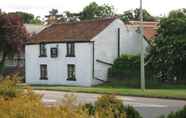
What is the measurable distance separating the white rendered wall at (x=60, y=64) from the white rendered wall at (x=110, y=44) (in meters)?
0.86

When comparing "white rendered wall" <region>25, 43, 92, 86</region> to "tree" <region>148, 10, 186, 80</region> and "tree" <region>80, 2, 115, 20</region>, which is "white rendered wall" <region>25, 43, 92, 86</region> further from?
"tree" <region>80, 2, 115, 20</region>

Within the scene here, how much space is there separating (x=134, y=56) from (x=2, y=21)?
2108 centimetres

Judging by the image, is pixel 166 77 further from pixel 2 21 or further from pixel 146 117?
pixel 146 117

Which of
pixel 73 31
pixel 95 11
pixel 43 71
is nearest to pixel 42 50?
pixel 43 71

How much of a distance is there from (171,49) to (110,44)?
762 centimetres

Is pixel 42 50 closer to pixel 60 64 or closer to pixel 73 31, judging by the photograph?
pixel 60 64

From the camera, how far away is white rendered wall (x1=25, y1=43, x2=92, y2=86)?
55.3 m

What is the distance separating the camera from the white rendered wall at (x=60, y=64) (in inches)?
2179

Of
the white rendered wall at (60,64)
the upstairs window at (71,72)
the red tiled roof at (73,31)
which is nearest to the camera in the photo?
the white rendered wall at (60,64)

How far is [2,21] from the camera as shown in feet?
232

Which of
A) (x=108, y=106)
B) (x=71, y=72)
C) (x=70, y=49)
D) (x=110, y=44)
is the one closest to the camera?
(x=108, y=106)

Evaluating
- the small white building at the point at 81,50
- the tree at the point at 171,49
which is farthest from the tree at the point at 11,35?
the tree at the point at 171,49

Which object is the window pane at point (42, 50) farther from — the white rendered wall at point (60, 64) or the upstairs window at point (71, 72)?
the upstairs window at point (71, 72)

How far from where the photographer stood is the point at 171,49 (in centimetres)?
5075
